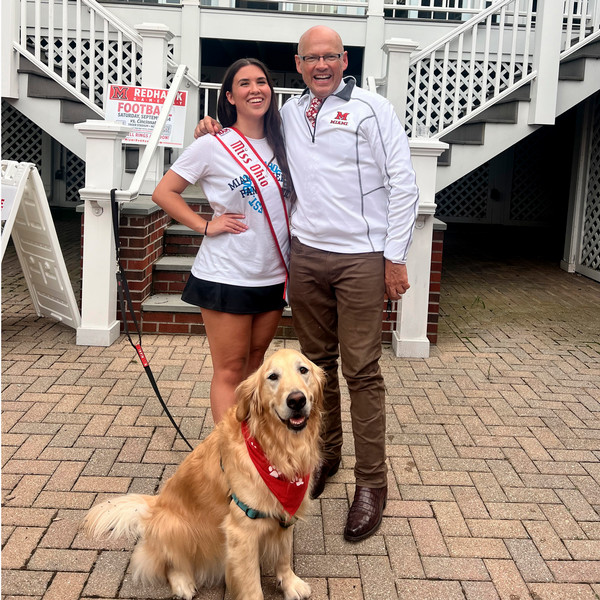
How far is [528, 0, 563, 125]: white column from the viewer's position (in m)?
7.59

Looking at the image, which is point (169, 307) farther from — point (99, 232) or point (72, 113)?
point (72, 113)

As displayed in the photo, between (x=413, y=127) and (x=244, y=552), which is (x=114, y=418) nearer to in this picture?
(x=244, y=552)

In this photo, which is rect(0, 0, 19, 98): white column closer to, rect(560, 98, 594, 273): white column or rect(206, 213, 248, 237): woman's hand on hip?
rect(206, 213, 248, 237): woman's hand on hip

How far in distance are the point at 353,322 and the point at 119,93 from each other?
4.77m

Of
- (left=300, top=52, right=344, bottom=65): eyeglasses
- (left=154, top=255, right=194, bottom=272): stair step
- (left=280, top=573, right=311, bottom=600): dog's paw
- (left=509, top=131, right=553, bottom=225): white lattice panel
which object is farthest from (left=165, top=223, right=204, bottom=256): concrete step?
(left=509, top=131, right=553, bottom=225): white lattice panel

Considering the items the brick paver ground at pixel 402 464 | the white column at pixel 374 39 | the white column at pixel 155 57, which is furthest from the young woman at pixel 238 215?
the white column at pixel 374 39

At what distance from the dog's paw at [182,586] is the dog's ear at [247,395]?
0.65m

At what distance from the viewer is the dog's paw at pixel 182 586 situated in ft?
8.89

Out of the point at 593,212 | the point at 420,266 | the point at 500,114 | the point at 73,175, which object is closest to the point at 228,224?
the point at 420,266

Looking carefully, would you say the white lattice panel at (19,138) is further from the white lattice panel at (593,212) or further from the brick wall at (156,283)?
the white lattice panel at (593,212)

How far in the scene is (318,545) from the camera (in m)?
3.14

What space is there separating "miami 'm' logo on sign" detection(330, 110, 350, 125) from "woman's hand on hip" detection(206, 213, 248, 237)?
1.92ft

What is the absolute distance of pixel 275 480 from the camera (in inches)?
102

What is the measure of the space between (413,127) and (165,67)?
2734mm
